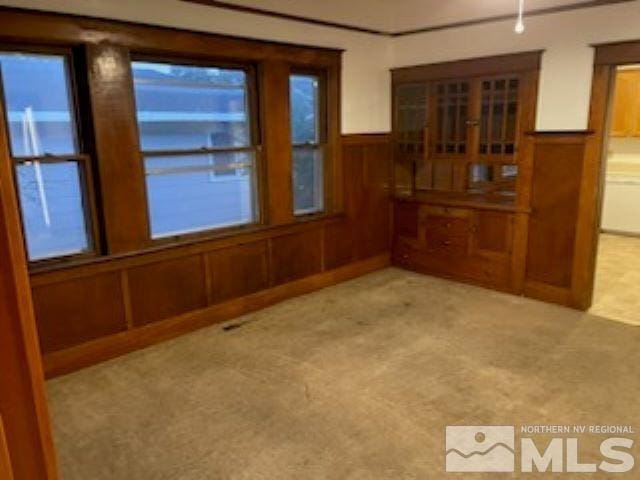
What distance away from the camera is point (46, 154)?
2.98 m

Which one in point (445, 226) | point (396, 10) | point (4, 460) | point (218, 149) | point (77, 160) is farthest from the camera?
point (445, 226)

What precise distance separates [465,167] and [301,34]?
6.44 feet

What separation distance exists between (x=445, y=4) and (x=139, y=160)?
289 centimetres

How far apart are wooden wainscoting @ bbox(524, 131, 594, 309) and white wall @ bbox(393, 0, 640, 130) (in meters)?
0.16

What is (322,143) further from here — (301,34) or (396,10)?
(396,10)

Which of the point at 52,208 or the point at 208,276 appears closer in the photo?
the point at 52,208

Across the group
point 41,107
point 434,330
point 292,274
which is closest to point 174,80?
point 41,107

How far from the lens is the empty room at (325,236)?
8.18ft

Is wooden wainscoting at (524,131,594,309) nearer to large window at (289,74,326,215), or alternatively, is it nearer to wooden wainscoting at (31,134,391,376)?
wooden wainscoting at (31,134,391,376)

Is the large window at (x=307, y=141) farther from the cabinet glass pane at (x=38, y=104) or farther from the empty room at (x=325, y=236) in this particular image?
the cabinet glass pane at (x=38, y=104)

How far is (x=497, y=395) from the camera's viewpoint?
2777mm

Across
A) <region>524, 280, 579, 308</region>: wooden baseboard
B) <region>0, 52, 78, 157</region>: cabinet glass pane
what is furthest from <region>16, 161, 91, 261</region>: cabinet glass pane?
<region>524, 280, 579, 308</region>: wooden baseboard

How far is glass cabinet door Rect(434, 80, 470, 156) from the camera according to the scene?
4.46 meters

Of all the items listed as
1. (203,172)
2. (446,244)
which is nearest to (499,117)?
(446,244)
